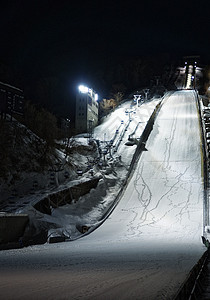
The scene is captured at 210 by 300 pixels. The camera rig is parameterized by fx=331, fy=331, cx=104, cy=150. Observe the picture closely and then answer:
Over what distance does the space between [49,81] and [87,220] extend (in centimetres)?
5500

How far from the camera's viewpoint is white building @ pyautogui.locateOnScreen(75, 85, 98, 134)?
4131 centimetres

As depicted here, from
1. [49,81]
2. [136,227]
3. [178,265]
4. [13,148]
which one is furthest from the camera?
[49,81]

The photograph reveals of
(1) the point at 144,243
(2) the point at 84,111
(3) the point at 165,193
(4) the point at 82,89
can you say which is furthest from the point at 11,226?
(4) the point at 82,89

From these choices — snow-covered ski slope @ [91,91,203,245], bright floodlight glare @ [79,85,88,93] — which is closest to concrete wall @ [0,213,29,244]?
snow-covered ski slope @ [91,91,203,245]

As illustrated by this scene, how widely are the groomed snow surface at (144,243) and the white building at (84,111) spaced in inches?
354

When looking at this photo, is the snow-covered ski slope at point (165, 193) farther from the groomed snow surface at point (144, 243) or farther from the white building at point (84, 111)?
the white building at point (84, 111)

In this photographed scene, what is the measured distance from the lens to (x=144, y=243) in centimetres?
1238

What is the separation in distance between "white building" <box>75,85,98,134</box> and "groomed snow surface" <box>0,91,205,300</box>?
8.98m

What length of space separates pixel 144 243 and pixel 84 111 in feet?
101

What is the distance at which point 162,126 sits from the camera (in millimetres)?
34719

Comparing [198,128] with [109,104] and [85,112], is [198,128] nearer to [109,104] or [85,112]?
[85,112]

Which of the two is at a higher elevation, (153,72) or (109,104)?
(153,72)

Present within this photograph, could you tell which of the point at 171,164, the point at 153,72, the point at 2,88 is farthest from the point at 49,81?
the point at 171,164

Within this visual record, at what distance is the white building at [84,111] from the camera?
136 ft
